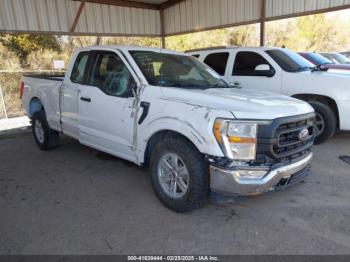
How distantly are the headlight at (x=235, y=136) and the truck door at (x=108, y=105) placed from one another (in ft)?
4.38

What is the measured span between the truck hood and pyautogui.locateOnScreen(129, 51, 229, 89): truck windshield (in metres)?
0.40

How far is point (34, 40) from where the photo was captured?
18.3 m

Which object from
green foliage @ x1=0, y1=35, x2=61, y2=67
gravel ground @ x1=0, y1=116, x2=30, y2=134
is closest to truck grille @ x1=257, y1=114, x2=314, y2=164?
gravel ground @ x1=0, y1=116, x2=30, y2=134

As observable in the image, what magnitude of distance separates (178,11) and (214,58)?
644cm

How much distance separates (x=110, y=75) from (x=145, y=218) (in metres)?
2.09

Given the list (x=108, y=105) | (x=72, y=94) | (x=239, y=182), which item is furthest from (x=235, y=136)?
(x=72, y=94)

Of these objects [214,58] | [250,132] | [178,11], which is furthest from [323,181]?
[178,11]

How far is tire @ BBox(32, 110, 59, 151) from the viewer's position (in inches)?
234

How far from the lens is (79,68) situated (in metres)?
5.05

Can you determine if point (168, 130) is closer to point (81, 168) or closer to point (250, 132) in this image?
point (250, 132)

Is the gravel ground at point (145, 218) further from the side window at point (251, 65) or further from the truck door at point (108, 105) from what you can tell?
the side window at point (251, 65)

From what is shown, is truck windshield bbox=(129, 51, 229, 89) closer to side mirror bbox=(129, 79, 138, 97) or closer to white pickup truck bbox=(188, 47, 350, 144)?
side mirror bbox=(129, 79, 138, 97)

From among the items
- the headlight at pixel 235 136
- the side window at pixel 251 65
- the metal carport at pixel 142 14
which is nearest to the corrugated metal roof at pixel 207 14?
the metal carport at pixel 142 14

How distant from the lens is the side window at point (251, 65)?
6.79 metres
